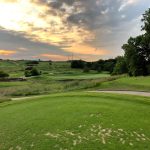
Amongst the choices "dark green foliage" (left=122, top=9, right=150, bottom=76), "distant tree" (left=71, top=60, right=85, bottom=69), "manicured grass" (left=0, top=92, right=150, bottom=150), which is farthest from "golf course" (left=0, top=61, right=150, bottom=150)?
"distant tree" (left=71, top=60, right=85, bottom=69)

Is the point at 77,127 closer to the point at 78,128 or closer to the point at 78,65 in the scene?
the point at 78,128

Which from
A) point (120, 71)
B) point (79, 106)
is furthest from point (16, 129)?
point (120, 71)

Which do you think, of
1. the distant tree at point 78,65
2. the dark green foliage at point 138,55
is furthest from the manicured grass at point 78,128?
the distant tree at point 78,65

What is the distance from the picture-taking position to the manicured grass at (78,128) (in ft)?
55.1

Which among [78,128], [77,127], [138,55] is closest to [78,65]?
[138,55]

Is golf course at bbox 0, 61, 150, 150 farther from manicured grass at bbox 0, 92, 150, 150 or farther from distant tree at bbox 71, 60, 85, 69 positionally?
distant tree at bbox 71, 60, 85, 69

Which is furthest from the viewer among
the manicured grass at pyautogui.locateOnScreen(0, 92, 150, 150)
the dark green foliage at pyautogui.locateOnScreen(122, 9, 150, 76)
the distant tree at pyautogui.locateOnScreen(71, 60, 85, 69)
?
the distant tree at pyautogui.locateOnScreen(71, 60, 85, 69)

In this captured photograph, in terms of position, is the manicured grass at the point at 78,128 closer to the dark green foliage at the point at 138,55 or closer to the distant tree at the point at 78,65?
the dark green foliage at the point at 138,55

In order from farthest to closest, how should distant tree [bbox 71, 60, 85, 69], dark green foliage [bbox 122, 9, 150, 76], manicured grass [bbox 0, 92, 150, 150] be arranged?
distant tree [bbox 71, 60, 85, 69]
dark green foliage [bbox 122, 9, 150, 76]
manicured grass [bbox 0, 92, 150, 150]

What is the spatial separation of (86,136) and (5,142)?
5.02 meters

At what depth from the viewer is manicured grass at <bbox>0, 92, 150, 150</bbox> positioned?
16781mm

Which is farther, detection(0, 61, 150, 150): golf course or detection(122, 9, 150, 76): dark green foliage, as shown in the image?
detection(122, 9, 150, 76): dark green foliage

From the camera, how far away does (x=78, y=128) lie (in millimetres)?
19031

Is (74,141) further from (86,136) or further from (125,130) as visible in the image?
(125,130)
